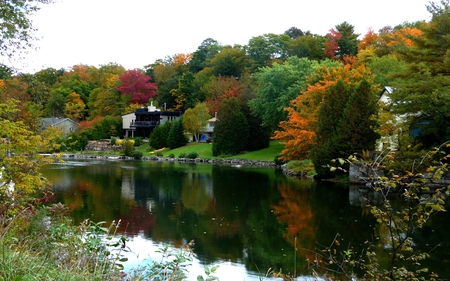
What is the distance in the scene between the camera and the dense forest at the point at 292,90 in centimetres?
2358

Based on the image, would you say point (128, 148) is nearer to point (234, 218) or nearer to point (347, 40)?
point (347, 40)

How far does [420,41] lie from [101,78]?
60578 mm

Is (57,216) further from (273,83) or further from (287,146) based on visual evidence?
(273,83)

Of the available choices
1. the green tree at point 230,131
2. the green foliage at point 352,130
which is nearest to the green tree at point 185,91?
the green tree at point 230,131

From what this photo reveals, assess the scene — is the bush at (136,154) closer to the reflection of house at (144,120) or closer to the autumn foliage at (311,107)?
the reflection of house at (144,120)

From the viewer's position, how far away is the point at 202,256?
11.0 m

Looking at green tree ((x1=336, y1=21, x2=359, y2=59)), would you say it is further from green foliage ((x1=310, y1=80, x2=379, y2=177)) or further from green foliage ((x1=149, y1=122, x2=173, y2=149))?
green foliage ((x1=310, y1=80, x2=379, y2=177))

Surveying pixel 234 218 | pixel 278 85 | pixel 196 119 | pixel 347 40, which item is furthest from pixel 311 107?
pixel 347 40

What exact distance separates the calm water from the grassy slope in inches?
639

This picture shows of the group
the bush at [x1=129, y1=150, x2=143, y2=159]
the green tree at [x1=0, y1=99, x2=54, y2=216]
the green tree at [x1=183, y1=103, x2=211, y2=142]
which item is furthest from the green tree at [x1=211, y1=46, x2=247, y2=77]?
the green tree at [x1=0, y1=99, x2=54, y2=216]

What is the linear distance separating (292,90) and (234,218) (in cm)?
2551

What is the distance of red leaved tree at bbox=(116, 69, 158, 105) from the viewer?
68750 millimetres

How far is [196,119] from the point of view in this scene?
55.4m

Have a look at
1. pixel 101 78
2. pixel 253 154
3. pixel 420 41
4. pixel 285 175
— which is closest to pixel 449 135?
pixel 420 41
